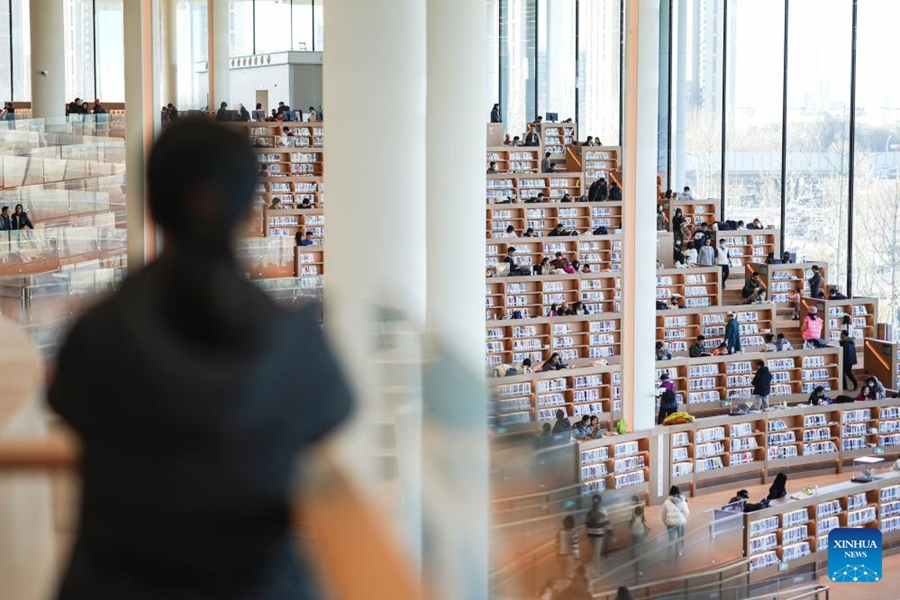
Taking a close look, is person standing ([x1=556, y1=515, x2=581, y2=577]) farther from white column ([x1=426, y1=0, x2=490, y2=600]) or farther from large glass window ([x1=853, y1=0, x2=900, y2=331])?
large glass window ([x1=853, y1=0, x2=900, y2=331])

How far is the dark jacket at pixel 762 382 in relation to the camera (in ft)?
49.0

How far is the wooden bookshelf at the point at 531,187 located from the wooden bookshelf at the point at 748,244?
2.64m

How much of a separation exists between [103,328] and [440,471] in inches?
39.7

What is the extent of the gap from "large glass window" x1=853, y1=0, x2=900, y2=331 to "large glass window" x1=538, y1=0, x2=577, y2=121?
309 inches

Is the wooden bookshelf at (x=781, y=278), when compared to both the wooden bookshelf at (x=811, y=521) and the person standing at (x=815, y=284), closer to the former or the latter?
the person standing at (x=815, y=284)

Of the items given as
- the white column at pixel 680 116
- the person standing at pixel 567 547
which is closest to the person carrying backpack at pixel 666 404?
the white column at pixel 680 116

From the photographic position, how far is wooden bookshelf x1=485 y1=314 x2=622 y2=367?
50.5 ft

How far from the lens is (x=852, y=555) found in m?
9.90

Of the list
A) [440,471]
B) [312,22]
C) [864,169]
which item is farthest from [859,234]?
[440,471]

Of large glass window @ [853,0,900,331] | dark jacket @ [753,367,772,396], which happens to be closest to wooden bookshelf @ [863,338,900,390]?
dark jacket @ [753,367,772,396]

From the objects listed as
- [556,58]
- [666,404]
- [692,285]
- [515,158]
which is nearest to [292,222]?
[515,158]

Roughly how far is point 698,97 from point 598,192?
5089 millimetres

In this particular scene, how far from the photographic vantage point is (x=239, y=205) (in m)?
1.12

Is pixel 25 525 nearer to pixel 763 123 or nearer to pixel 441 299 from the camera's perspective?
pixel 441 299
